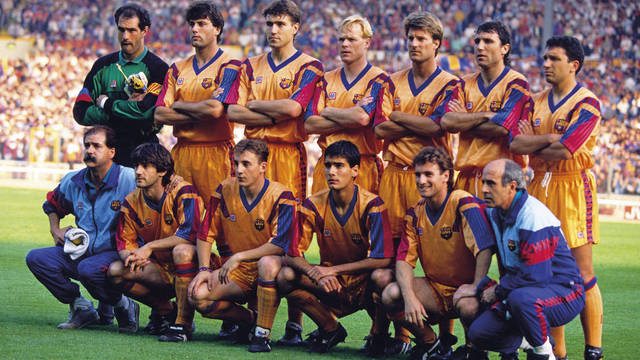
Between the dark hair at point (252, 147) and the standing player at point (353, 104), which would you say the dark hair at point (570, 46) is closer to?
the standing player at point (353, 104)

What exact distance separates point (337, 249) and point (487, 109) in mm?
1497

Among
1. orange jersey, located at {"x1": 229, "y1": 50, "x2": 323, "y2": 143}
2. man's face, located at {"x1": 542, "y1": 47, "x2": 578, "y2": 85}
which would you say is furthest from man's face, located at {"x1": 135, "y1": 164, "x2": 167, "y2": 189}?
man's face, located at {"x1": 542, "y1": 47, "x2": 578, "y2": 85}

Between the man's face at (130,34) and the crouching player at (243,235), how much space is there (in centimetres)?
166

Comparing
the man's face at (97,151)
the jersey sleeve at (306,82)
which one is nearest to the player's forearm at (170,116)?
the man's face at (97,151)

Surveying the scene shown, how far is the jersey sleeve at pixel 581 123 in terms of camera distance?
19.0 ft

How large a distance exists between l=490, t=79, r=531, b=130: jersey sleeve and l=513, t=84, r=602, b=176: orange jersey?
0.28 ft

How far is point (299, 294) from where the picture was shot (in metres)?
6.04

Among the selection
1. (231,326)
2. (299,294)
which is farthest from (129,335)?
(299,294)

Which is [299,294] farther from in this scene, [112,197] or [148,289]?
[112,197]

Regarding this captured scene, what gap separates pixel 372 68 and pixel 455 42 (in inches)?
900

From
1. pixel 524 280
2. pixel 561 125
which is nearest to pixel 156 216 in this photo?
pixel 524 280

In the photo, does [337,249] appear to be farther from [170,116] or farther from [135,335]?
[170,116]

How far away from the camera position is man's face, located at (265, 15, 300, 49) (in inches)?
269

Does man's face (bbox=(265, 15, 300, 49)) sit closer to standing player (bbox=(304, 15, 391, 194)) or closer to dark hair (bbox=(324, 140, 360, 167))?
standing player (bbox=(304, 15, 391, 194))
